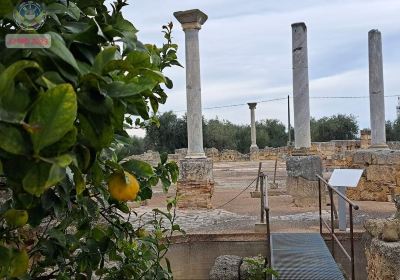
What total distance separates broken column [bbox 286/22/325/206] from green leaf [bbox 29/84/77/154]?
8983 mm

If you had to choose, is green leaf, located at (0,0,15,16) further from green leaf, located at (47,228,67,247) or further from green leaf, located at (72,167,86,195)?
green leaf, located at (47,228,67,247)

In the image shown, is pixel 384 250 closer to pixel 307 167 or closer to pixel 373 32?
pixel 307 167

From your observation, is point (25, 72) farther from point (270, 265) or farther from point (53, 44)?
point (270, 265)

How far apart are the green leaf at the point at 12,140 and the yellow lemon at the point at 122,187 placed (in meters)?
0.35

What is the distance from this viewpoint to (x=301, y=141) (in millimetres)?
9742

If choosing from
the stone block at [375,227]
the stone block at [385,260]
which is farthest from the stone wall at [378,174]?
the stone block at [385,260]

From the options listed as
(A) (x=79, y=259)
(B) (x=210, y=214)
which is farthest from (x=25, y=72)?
(B) (x=210, y=214)

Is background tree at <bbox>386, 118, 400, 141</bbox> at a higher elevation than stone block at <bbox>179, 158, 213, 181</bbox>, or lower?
higher

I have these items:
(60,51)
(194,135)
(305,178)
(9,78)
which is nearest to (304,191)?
(305,178)

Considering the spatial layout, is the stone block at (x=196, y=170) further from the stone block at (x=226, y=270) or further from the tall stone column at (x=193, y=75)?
the stone block at (x=226, y=270)

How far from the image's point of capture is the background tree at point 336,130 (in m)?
39.3

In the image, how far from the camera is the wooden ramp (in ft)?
16.0

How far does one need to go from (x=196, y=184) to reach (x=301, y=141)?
2.35 meters

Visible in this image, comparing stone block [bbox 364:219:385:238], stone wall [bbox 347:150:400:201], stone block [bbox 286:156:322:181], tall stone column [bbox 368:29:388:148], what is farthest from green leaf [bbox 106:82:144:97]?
tall stone column [bbox 368:29:388:148]
